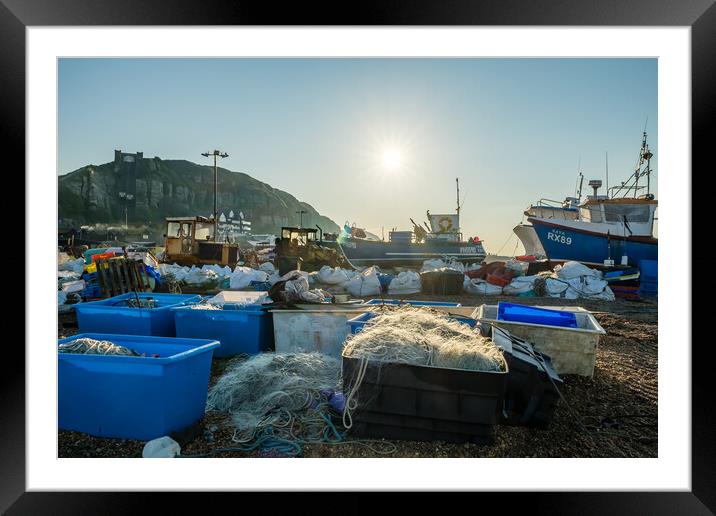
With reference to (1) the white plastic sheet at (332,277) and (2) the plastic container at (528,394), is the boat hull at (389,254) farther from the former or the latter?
(2) the plastic container at (528,394)

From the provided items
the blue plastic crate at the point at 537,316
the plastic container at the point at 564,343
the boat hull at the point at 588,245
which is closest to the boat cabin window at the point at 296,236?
the boat hull at the point at 588,245

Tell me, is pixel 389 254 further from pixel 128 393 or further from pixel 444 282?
pixel 128 393

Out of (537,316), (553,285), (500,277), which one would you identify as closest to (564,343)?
(537,316)

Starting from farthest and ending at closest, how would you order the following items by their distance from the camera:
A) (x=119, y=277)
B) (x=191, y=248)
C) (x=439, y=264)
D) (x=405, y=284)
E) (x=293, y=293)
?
(x=439, y=264), (x=191, y=248), (x=405, y=284), (x=119, y=277), (x=293, y=293)

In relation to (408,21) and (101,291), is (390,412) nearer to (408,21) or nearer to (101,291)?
(408,21)

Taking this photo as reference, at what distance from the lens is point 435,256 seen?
2380 cm

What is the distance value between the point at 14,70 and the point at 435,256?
22564 millimetres

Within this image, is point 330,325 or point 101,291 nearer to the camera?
point 330,325

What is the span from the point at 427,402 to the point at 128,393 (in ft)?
6.35

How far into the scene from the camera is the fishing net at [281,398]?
10.1 feet

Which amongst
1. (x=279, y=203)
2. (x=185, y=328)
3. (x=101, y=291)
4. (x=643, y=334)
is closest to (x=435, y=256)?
(x=643, y=334)

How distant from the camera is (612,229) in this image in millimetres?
16875

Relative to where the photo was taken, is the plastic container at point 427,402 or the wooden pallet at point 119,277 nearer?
the plastic container at point 427,402

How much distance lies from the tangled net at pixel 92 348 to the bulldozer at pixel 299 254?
11.8 m
